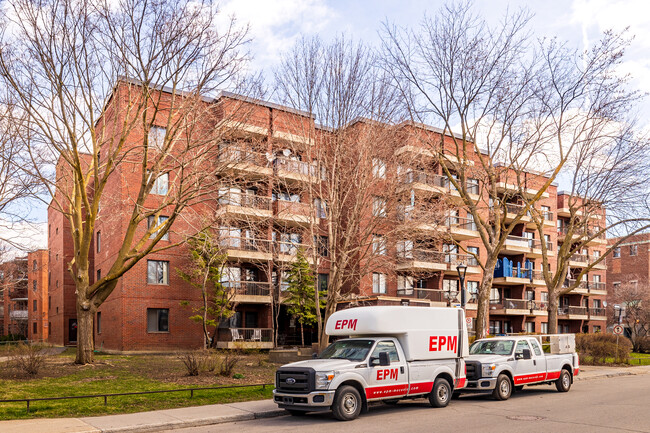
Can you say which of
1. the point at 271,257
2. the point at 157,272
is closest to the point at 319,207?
the point at 271,257

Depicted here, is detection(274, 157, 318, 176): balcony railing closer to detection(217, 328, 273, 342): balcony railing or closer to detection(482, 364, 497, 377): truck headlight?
detection(217, 328, 273, 342): balcony railing

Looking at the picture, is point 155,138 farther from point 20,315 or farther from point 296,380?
point 20,315

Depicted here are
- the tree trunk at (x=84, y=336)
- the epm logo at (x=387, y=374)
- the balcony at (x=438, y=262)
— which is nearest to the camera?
the epm logo at (x=387, y=374)

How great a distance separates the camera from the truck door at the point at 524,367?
17.7m

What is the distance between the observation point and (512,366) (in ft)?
57.5

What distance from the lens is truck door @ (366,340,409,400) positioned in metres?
13.9

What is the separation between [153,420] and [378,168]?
14268 mm

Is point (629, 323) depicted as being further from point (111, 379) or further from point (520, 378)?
point (111, 379)

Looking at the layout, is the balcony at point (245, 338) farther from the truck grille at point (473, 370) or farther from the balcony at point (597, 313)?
the balcony at point (597, 313)

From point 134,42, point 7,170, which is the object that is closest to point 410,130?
point 134,42

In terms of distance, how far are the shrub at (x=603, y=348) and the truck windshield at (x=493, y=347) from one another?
17653 mm

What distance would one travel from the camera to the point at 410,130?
2697 centimetres

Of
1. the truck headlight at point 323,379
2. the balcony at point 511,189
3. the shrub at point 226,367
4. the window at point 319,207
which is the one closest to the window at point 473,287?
the balcony at point 511,189

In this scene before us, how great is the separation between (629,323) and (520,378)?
152 ft
